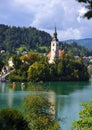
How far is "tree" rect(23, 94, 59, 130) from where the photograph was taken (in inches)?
A: 728

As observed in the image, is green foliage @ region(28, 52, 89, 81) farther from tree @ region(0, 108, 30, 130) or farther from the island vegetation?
tree @ region(0, 108, 30, 130)

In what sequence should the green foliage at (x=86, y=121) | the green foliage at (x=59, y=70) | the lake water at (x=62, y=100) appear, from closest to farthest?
1. the green foliage at (x=86, y=121)
2. the lake water at (x=62, y=100)
3. the green foliage at (x=59, y=70)

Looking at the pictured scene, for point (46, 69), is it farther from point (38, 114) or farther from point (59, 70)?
point (38, 114)

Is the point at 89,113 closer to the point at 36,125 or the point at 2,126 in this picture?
the point at 36,125

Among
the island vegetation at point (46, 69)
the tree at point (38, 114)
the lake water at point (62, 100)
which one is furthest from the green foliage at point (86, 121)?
the island vegetation at point (46, 69)

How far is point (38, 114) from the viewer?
18.8 metres

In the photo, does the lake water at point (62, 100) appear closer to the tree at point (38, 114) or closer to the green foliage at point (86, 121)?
the tree at point (38, 114)

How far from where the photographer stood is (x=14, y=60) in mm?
94438

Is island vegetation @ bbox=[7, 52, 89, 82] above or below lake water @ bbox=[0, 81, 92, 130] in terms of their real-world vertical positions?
above

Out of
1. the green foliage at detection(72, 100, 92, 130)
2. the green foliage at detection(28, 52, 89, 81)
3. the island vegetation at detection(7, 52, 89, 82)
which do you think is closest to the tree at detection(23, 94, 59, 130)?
the green foliage at detection(72, 100, 92, 130)

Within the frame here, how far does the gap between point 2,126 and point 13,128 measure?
37.8 inches

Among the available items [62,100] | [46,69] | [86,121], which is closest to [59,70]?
[46,69]

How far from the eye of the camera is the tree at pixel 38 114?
60.7 feet

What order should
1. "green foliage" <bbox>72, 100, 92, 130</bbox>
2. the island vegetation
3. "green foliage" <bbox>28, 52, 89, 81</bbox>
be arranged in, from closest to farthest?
"green foliage" <bbox>72, 100, 92, 130</bbox> < "green foliage" <bbox>28, 52, 89, 81</bbox> < the island vegetation
